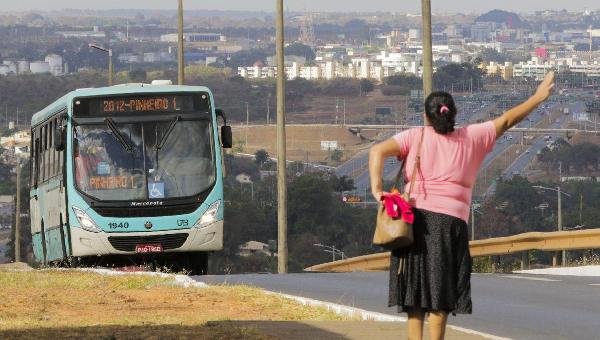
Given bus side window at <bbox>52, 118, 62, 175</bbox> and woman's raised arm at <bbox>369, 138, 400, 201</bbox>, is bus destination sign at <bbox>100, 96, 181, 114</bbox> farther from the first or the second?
woman's raised arm at <bbox>369, 138, 400, 201</bbox>

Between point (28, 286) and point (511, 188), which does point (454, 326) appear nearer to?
point (28, 286)

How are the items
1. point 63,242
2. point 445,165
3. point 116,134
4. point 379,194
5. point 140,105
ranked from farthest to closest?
point 63,242
point 140,105
point 116,134
point 445,165
point 379,194

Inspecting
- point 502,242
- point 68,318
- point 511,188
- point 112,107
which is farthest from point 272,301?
point 511,188

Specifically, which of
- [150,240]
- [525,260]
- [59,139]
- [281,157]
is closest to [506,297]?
[150,240]

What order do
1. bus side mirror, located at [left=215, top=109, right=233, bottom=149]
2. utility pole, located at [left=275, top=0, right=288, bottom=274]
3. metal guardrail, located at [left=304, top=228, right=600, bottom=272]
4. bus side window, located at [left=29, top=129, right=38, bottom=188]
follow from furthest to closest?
utility pole, located at [left=275, top=0, right=288, bottom=274]
bus side window, located at [left=29, top=129, right=38, bottom=188]
metal guardrail, located at [left=304, top=228, right=600, bottom=272]
bus side mirror, located at [left=215, top=109, right=233, bottom=149]

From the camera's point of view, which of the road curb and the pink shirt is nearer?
the pink shirt

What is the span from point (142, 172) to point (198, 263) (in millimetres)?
2032


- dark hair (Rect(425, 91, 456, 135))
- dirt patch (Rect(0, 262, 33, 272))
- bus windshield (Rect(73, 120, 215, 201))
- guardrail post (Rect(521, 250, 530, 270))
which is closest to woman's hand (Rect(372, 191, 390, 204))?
dark hair (Rect(425, 91, 456, 135))

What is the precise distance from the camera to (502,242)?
3108 cm

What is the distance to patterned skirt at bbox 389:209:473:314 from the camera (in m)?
11.5

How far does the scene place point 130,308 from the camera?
60.4 feet

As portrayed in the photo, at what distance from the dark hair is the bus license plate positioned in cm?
1664

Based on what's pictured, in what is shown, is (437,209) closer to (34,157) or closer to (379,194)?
(379,194)

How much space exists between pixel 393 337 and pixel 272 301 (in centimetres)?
465
